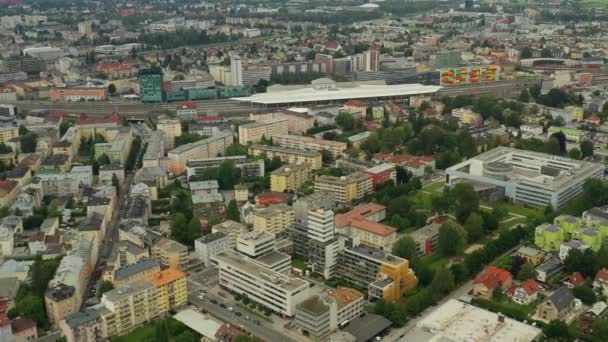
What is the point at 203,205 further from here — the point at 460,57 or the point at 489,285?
the point at 460,57

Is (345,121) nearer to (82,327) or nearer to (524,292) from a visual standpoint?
(524,292)

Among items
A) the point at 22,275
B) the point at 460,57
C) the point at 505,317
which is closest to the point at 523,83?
the point at 460,57

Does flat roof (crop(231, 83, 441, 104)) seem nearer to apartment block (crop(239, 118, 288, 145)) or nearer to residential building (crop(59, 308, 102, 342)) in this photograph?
apartment block (crop(239, 118, 288, 145))

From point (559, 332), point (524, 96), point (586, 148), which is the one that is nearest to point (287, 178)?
point (559, 332)

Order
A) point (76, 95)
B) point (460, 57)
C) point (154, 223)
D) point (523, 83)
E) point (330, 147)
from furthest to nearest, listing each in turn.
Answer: point (460, 57) → point (523, 83) → point (76, 95) → point (330, 147) → point (154, 223)

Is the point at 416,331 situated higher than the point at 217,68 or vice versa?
the point at 217,68

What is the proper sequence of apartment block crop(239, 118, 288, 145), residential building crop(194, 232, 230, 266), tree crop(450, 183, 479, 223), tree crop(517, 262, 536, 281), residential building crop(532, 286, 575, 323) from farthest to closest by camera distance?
1. apartment block crop(239, 118, 288, 145)
2. tree crop(450, 183, 479, 223)
3. residential building crop(194, 232, 230, 266)
4. tree crop(517, 262, 536, 281)
5. residential building crop(532, 286, 575, 323)

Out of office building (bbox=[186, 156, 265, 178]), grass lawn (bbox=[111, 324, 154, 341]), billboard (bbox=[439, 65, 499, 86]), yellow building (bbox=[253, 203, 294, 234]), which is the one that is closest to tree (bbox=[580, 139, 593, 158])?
office building (bbox=[186, 156, 265, 178])
